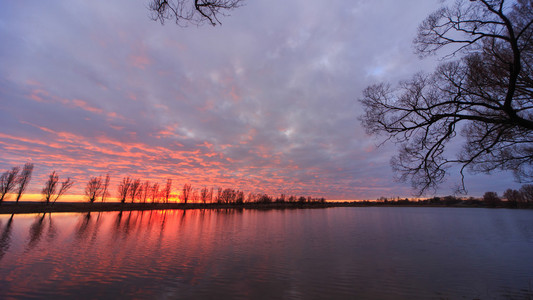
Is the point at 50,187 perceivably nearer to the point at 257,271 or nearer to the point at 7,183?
the point at 7,183

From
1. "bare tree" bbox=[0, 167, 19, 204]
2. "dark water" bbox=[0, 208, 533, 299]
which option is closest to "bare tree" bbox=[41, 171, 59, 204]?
"bare tree" bbox=[0, 167, 19, 204]

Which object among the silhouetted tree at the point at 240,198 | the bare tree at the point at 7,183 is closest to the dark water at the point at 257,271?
the bare tree at the point at 7,183

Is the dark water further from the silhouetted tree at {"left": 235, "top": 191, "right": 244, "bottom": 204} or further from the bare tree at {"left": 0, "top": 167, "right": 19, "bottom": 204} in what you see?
the silhouetted tree at {"left": 235, "top": 191, "right": 244, "bottom": 204}

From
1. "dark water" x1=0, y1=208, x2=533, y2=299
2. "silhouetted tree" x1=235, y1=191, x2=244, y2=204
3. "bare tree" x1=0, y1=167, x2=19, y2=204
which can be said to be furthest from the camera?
"silhouetted tree" x1=235, y1=191, x2=244, y2=204

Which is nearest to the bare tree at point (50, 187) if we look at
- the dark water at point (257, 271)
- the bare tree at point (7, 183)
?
the bare tree at point (7, 183)

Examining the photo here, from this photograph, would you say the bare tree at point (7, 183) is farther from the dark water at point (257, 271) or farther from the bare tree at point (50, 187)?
the dark water at point (257, 271)

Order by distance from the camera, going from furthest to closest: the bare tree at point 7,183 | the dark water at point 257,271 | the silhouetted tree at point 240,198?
the silhouetted tree at point 240,198
the bare tree at point 7,183
the dark water at point 257,271

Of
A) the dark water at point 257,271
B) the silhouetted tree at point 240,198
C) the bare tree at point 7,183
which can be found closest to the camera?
the dark water at point 257,271

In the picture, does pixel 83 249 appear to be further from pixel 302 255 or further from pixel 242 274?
pixel 302 255

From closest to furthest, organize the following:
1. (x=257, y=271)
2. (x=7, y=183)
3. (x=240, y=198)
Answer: (x=257, y=271) → (x=7, y=183) → (x=240, y=198)

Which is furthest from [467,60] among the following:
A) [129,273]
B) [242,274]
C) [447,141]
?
[129,273]

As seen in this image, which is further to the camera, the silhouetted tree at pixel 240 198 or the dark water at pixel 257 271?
the silhouetted tree at pixel 240 198

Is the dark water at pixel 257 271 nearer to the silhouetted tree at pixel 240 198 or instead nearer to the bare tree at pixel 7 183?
the bare tree at pixel 7 183

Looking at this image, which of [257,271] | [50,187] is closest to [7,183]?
[50,187]
